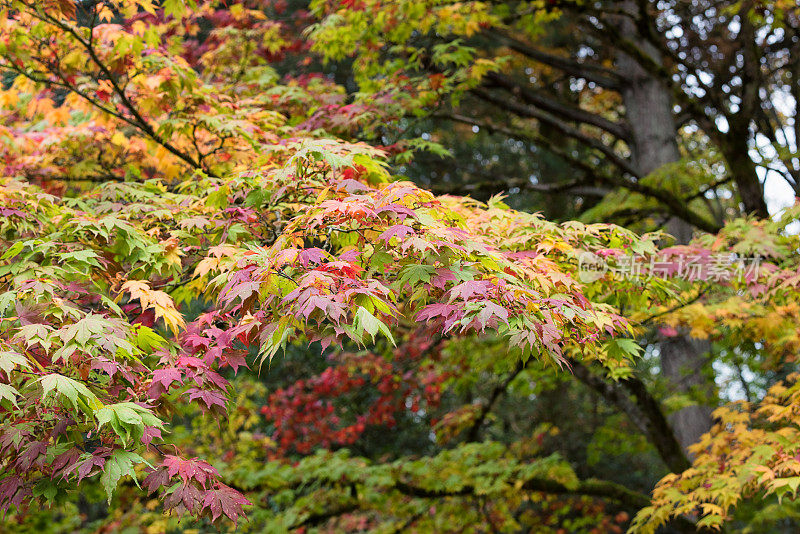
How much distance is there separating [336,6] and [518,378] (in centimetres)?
535

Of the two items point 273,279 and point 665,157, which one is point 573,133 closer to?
point 665,157

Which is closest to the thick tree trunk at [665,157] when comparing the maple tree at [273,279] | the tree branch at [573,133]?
the tree branch at [573,133]

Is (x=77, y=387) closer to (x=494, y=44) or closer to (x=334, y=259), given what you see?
(x=334, y=259)

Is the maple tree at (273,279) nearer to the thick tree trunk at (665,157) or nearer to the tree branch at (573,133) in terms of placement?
the tree branch at (573,133)

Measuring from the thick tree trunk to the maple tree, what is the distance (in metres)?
1.46

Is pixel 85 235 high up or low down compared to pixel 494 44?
down

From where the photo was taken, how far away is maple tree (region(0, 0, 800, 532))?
292 cm

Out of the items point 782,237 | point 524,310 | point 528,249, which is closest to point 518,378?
point 782,237

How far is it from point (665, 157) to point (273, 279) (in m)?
7.99

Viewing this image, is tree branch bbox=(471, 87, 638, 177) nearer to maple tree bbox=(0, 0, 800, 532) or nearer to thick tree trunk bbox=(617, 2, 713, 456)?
thick tree trunk bbox=(617, 2, 713, 456)

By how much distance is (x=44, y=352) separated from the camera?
3123 millimetres

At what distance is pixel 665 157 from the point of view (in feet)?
31.2

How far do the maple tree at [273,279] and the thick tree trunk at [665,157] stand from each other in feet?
4.80

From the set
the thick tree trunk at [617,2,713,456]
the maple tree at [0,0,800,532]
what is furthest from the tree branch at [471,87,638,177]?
the maple tree at [0,0,800,532]
